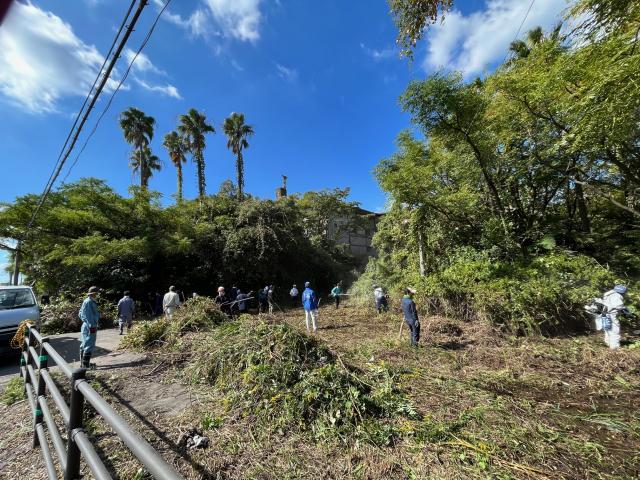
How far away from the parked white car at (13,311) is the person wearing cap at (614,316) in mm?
13127

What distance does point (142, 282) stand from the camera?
1622 cm

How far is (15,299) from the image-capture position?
25.4ft

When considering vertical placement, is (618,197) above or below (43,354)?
above

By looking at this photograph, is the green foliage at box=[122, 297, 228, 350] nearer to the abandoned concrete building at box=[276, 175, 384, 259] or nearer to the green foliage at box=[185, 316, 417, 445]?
the green foliage at box=[185, 316, 417, 445]

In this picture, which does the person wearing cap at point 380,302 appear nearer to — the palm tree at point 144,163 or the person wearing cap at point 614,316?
the person wearing cap at point 614,316

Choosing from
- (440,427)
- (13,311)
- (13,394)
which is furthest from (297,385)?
(13,311)

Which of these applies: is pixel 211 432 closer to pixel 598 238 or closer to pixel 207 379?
pixel 207 379

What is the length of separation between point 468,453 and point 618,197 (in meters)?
15.2

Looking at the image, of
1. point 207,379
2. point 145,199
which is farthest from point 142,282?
point 207,379

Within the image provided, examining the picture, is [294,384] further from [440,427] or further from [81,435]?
[81,435]

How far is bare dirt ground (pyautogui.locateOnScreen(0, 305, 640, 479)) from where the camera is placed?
121 inches

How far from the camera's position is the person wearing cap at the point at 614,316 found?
7.12 m

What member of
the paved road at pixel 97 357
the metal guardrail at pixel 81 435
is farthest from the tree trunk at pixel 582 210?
the paved road at pixel 97 357

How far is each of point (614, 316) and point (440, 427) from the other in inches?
260
